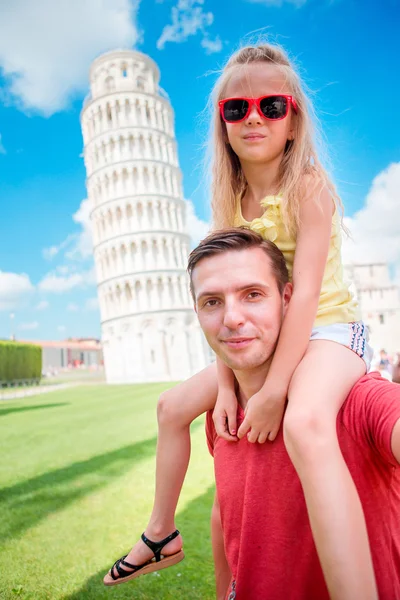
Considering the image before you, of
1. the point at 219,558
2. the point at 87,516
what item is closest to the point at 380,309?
the point at 87,516

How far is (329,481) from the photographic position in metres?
1.37

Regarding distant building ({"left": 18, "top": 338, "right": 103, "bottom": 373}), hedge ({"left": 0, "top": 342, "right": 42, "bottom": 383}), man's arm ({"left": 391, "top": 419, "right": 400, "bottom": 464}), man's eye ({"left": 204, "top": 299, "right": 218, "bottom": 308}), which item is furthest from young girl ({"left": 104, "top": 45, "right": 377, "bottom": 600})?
distant building ({"left": 18, "top": 338, "right": 103, "bottom": 373})

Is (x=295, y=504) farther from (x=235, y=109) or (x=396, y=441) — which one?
(x=235, y=109)

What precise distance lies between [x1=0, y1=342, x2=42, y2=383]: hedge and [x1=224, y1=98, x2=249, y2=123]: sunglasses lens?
38.6 m

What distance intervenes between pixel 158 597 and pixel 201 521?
143 cm

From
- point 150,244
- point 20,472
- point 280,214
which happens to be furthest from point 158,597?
point 150,244

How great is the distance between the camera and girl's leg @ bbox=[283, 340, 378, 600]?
4.32 feet

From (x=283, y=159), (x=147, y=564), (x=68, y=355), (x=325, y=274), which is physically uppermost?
(x=68, y=355)

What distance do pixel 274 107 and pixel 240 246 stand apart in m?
0.68

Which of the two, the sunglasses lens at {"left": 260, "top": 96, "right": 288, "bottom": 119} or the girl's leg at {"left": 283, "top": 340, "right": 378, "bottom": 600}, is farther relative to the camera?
the sunglasses lens at {"left": 260, "top": 96, "right": 288, "bottom": 119}

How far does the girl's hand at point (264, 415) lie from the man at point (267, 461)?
67 mm

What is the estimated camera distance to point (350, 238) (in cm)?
229

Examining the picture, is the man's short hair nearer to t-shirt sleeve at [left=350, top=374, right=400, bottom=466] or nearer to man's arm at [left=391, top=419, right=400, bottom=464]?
t-shirt sleeve at [left=350, top=374, right=400, bottom=466]

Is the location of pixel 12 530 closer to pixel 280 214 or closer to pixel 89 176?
pixel 280 214
